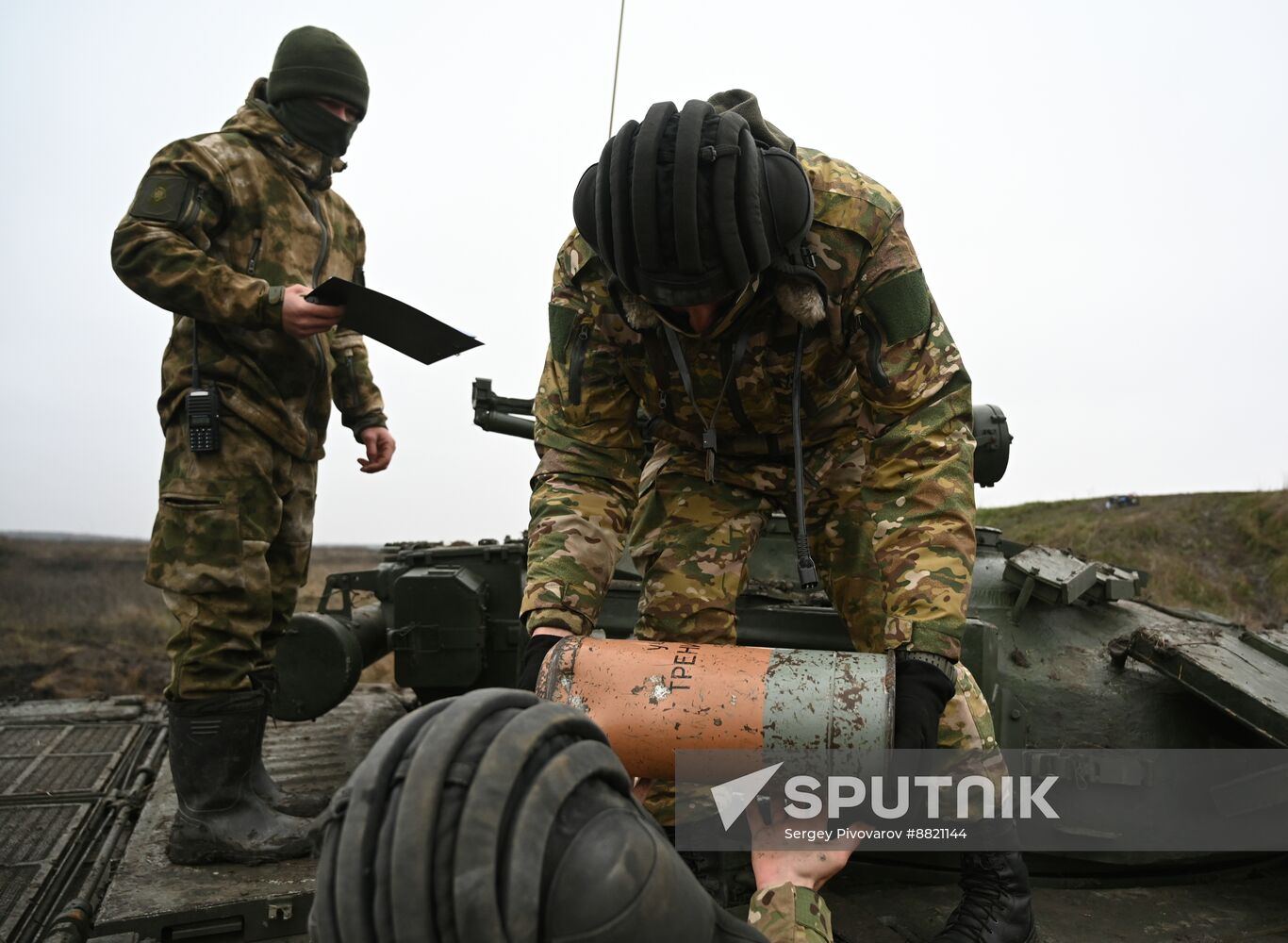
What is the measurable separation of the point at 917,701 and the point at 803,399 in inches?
42.9

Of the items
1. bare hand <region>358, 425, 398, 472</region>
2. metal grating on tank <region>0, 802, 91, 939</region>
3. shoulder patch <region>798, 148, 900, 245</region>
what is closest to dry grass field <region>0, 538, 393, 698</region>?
metal grating on tank <region>0, 802, 91, 939</region>

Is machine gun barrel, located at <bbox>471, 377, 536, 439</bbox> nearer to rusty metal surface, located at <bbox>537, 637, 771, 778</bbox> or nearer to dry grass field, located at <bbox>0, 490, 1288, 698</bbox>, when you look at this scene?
dry grass field, located at <bbox>0, 490, 1288, 698</bbox>

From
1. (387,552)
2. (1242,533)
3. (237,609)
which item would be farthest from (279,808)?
(1242,533)

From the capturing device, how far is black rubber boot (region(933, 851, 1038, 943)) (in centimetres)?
233

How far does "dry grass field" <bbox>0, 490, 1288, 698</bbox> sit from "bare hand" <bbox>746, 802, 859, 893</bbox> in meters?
4.76

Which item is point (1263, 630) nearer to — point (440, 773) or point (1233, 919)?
point (1233, 919)

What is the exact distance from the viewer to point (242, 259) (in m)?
3.58

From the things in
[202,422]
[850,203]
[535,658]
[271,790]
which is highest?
[850,203]

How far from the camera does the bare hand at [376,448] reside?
4133mm

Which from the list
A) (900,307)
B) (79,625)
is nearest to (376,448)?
(900,307)

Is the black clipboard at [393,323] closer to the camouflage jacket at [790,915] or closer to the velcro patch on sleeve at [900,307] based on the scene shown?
the velcro patch on sleeve at [900,307]

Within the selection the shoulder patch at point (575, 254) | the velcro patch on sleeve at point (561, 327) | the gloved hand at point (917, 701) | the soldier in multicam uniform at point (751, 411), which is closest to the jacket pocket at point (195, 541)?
the soldier in multicam uniform at point (751, 411)

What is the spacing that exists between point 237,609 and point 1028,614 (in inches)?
102

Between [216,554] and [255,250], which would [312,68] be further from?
[216,554]
